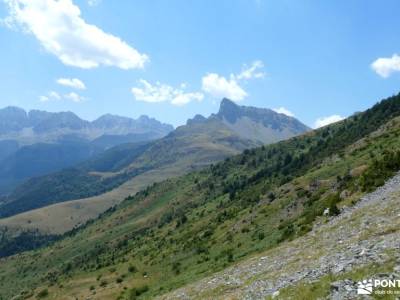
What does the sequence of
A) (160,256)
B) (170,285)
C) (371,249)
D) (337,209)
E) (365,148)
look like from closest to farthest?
(371,249) → (337,209) → (170,285) → (365,148) → (160,256)

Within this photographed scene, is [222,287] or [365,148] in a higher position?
[365,148]

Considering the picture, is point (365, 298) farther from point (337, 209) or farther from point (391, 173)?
point (391, 173)

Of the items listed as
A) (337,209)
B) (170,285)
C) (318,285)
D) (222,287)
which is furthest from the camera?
(170,285)

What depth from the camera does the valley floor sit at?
2088 centimetres

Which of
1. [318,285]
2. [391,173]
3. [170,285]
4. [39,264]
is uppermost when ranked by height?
[391,173]

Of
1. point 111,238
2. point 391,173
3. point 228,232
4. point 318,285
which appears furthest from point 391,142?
point 111,238

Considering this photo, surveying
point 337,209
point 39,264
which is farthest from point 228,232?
point 39,264

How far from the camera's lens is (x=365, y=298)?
18.1 m

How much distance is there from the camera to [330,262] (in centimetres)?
2492

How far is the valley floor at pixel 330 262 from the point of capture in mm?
20875

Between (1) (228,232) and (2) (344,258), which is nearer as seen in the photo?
(2) (344,258)

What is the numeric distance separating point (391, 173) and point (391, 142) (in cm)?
2453

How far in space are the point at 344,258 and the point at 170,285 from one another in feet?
95.7

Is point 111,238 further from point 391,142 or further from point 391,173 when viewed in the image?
point 391,173
